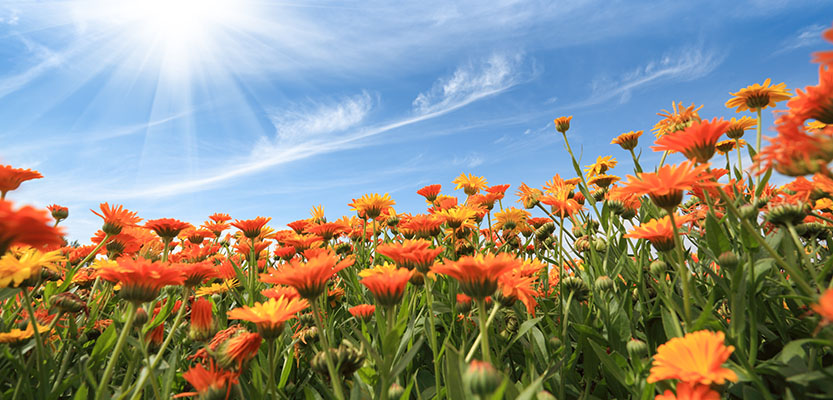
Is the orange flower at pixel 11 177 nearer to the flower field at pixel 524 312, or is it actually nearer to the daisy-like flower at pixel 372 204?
the flower field at pixel 524 312

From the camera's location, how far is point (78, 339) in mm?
1992

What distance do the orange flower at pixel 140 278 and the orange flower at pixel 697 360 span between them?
144 cm

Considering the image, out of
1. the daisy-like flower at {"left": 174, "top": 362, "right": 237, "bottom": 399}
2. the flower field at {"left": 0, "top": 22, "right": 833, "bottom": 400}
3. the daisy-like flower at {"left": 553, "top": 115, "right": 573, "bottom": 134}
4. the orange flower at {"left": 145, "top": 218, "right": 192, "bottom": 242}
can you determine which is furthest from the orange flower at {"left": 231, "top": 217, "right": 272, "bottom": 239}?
the daisy-like flower at {"left": 553, "top": 115, "right": 573, "bottom": 134}

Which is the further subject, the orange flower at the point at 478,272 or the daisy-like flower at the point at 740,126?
the daisy-like flower at the point at 740,126

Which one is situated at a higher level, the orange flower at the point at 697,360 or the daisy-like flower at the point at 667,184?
the daisy-like flower at the point at 667,184

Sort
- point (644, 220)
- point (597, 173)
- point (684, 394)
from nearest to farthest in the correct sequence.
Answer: point (684, 394) < point (644, 220) < point (597, 173)

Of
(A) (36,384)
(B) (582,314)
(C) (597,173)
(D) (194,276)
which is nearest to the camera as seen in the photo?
(D) (194,276)

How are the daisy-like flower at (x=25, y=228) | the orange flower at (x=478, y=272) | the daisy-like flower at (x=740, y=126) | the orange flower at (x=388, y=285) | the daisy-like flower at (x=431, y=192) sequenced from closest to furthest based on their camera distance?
1. the daisy-like flower at (x=25, y=228)
2. the orange flower at (x=478, y=272)
3. the orange flower at (x=388, y=285)
4. the daisy-like flower at (x=740, y=126)
5. the daisy-like flower at (x=431, y=192)

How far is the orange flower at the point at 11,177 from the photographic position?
68.3 inches

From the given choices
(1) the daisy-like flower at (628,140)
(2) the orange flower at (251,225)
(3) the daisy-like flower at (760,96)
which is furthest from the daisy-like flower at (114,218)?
(3) the daisy-like flower at (760,96)

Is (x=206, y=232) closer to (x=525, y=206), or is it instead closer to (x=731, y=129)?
(x=525, y=206)

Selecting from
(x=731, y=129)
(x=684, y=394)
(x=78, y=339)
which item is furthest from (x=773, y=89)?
(x=78, y=339)

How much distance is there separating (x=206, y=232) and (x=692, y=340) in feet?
11.8

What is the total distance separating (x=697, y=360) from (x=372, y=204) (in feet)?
7.35
